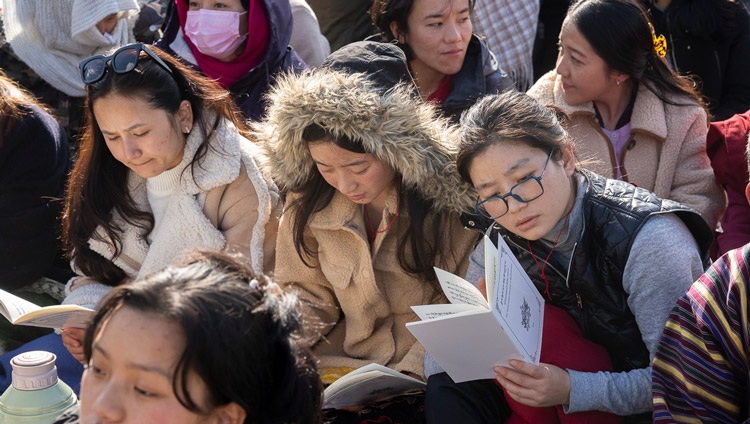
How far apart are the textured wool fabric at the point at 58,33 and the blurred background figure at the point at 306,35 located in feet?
2.85

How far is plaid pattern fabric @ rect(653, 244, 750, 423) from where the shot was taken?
7.64ft

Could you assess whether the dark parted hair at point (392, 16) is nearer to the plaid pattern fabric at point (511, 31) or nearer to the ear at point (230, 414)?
the plaid pattern fabric at point (511, 31)

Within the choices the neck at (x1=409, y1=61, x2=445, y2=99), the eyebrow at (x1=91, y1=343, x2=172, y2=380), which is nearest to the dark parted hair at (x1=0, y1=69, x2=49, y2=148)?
the neck at (x1=409, y1=61, x2=445, y2=99)

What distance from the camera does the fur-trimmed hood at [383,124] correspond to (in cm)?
311

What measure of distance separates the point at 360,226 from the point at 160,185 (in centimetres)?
83

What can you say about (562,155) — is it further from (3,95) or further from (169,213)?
(3,95)

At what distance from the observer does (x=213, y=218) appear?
3.61 m

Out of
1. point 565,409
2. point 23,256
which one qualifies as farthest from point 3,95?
point 565,409

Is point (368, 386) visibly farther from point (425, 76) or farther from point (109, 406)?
point (425, 76)

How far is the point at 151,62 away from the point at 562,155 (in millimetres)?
1566

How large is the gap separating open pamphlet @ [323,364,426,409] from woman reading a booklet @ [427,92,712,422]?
12cm

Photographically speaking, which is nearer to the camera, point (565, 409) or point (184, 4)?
point (565, 409)

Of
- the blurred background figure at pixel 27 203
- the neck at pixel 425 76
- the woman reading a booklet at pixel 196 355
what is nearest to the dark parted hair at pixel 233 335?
the woman reading a booklet at pixel 196 355

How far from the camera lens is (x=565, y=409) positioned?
268 cm
